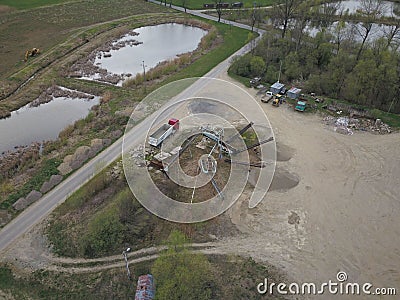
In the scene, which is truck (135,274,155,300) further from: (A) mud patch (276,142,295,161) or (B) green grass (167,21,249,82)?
(B) green grass (167,21,249,82)

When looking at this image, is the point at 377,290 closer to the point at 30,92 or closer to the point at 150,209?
the point at 150,209

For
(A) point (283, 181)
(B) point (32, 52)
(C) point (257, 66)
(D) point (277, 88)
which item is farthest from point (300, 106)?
(B) point (32, 52)

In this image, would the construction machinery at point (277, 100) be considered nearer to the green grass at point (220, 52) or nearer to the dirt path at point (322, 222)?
the dirt path at point (322, 222)

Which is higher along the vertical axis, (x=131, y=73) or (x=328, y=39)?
(x=328, y=39)

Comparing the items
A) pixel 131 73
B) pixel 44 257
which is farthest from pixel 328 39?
pixel 44 257

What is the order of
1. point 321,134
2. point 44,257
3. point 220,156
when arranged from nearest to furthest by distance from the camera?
point 44,257, point 220,156, point 321,134

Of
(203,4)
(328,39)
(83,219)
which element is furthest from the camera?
(203,4)

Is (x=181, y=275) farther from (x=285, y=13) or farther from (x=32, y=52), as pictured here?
(x=285, y=13)
